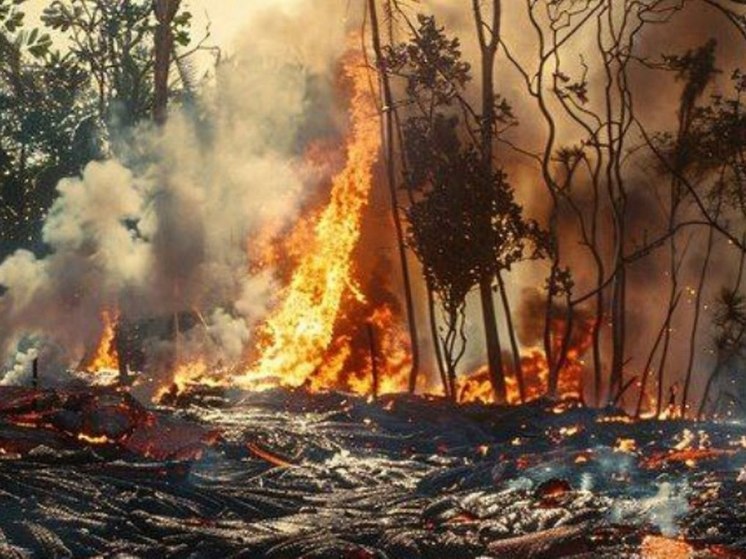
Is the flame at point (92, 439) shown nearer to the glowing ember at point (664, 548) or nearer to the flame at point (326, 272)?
the glowing ember at point (664, 548)

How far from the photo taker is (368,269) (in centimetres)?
2767

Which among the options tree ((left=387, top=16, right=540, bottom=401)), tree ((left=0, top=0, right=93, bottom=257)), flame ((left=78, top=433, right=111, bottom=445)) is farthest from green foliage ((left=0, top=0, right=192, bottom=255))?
flame ((left=78, top=433, right=111, bottom=445))

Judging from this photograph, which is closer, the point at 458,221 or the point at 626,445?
the point at 626,445

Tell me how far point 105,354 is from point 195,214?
497 centimetres

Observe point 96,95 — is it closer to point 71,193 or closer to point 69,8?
point 69,8

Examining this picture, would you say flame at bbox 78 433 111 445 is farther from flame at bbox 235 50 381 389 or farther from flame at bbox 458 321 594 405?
flame at bbox 458 321 594 405

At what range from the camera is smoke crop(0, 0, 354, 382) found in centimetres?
2242

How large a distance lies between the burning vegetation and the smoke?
0.08 m

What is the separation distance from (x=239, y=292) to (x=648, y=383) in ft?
43.0

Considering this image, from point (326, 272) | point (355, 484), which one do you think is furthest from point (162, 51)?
point (355, 484)

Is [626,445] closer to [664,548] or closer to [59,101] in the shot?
[664,548]

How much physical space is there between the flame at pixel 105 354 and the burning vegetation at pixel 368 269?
9 centimetres

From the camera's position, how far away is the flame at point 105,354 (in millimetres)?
24531

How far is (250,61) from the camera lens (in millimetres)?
29672
